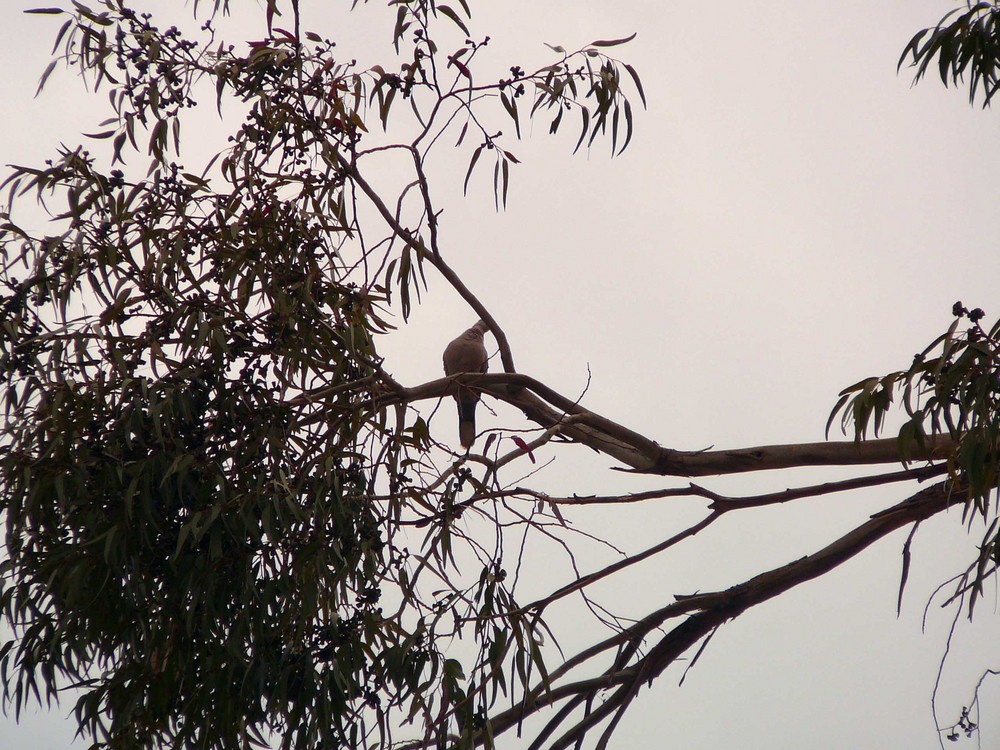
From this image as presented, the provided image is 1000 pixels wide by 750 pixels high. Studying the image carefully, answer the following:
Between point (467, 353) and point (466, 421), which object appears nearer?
point (466, 421)

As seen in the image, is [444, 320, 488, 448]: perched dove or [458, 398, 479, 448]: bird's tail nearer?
[458, 398, 479, 448]: bird's tail

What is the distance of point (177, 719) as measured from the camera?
2439 millimetres

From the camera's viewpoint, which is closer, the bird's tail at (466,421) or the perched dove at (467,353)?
the bird's tail at (466,421)

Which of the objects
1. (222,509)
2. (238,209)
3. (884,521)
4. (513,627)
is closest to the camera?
(222,509)

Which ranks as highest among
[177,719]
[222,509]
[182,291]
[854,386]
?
[854,386]

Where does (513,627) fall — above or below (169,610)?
above

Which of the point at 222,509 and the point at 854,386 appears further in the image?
the point at 854,386

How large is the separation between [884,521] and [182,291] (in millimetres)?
1996

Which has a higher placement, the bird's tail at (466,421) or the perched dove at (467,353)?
the perched dove at (467,353)

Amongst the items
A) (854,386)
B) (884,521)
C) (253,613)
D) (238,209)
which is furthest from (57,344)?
(884,521)

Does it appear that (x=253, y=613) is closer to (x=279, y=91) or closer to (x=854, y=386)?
(x=279, y=91)

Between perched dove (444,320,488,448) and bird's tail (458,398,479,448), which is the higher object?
perched dove (444,320,488,448)

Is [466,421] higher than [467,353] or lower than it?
lower

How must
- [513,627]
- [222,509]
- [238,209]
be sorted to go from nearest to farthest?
[222,509], [513,627], [238,209]
